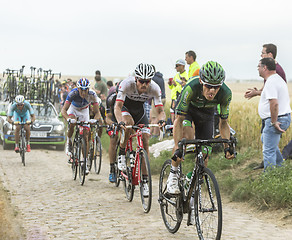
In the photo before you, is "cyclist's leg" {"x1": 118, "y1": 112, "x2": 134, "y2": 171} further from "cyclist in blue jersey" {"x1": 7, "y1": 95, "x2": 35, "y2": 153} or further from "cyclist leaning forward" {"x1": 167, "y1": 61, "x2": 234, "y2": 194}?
"cyclist in blue jersey" {"x1": 7, "y1": 95, "x2": 35, "y2": 153}

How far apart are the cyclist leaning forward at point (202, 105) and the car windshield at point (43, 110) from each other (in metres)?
14.0

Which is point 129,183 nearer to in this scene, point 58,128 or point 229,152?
point 229,152

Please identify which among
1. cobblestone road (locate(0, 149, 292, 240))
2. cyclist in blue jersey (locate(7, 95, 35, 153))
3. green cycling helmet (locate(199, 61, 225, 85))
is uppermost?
green cycling helmet (locate(199, 61, 225, 85))

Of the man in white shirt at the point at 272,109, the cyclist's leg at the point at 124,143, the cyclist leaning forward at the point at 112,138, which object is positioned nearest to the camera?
the man in white shirt at the point at 272,109

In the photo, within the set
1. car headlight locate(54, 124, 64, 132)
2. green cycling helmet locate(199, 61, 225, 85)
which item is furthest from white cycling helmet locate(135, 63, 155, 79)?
car headlight locate(54, 124, 64, 132)

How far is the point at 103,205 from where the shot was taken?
8.91 m

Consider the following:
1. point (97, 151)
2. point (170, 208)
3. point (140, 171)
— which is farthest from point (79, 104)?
point (170, 208)

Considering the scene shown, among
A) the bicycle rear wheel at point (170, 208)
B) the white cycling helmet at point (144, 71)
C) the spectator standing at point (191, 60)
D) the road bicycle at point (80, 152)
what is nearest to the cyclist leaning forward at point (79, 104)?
the road bicycle at point (80, 152)

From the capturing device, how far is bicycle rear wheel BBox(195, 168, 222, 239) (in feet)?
17.6

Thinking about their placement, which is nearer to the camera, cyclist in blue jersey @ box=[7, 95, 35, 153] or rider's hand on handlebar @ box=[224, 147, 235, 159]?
rider's hand on handlebar @ box=[224, 147, 235, 159]

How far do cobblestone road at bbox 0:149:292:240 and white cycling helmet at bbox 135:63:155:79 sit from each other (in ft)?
7.06

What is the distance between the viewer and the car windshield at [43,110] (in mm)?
20175

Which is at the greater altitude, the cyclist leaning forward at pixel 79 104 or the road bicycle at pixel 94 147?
the cyclist leaning forward at pixel 79 104

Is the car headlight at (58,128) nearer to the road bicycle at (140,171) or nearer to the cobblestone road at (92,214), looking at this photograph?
the cobblestone road at (92,214)
